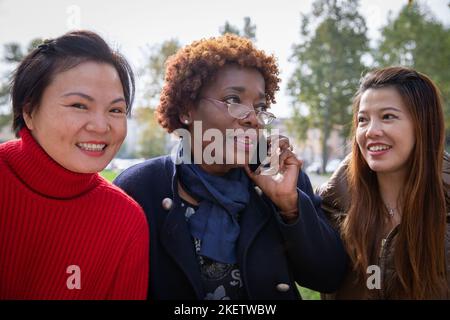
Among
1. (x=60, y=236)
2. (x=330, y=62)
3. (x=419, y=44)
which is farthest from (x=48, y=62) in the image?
(x=330, y=62)

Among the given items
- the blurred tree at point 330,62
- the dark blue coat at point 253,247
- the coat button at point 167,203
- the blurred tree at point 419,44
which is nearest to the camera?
the dark blue coat at point 253,247

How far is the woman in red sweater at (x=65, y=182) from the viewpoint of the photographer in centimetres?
187

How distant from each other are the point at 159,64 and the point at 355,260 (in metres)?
19.1

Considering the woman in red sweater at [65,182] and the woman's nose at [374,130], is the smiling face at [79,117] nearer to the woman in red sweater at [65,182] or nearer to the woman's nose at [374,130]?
the woman in red sweater at [65,182]

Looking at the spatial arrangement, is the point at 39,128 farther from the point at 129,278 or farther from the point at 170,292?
the point at 170,292

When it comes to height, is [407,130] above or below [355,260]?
above

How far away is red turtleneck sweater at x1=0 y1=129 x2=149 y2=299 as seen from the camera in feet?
6.15

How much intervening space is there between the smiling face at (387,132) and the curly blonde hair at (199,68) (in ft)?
2.32

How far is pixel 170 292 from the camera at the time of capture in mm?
2180

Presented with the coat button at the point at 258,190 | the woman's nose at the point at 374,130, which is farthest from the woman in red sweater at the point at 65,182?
the woman's nose at the point at 374,130

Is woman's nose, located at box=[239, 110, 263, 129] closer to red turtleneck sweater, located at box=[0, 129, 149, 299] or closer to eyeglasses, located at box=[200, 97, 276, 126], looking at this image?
eyeglasses, located at box=[200, 97, 276, 126]

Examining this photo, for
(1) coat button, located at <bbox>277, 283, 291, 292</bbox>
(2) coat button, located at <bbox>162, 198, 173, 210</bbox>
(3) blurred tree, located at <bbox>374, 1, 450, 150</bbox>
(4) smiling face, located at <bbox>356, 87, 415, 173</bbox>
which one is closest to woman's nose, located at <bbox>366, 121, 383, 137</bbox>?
(4) smiling face, located at <bbox>356, 87, 415, 173</bbox>

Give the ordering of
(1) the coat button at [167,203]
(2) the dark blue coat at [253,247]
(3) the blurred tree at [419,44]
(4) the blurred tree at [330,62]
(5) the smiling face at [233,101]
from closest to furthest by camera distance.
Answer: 1. (2) the dark blue coat at [253,247]
2. (1) the coat button at [167,203]
3. (5) the smiling face at [233,101]
4. (3) the blurred tree at [419,44]
5. (4) the blurred tree at [330,62]
